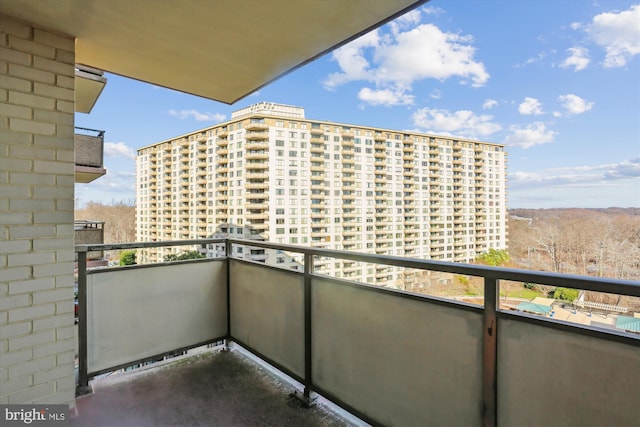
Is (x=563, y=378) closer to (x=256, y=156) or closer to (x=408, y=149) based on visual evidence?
(x=256, y=156)

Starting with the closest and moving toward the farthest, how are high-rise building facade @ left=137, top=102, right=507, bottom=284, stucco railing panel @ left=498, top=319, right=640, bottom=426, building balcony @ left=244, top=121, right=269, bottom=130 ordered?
stucco railing panel @ left=498, top=319, right=640, bottom=426, building balcony @ left=244, top=121, right=269, bottom=130, high-rise building facade @ left=137, top=102, right=507, bottom=284

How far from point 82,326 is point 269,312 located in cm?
137

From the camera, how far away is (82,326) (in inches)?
90.0

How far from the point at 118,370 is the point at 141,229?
3792 centimetres

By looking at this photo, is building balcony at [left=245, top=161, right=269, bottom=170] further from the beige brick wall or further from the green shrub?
the green shrub

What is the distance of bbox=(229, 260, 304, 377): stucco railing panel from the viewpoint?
2.30 meters

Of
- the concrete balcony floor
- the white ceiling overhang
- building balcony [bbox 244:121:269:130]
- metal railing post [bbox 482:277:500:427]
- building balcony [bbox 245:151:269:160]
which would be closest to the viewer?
metal railing post [bbox 482:277:500:427]

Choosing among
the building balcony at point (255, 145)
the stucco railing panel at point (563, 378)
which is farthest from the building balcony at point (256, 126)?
the stucco railing panel at point (563, 378)

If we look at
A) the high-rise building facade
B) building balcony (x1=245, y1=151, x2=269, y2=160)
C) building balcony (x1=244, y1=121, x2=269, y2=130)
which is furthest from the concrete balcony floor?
building balcony (x1=244, y1=121, x2=269, y2=130)

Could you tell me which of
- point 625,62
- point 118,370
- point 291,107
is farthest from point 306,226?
point 118,370

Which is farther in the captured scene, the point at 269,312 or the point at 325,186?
the point at 325,186

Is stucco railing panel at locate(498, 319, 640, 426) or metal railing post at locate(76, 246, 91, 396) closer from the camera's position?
stucco railing panel at locate(498, 319, 640, 426)

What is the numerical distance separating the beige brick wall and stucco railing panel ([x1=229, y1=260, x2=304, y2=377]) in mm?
1239

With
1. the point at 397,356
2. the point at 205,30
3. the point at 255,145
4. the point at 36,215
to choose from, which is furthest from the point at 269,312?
the point at 255,145
